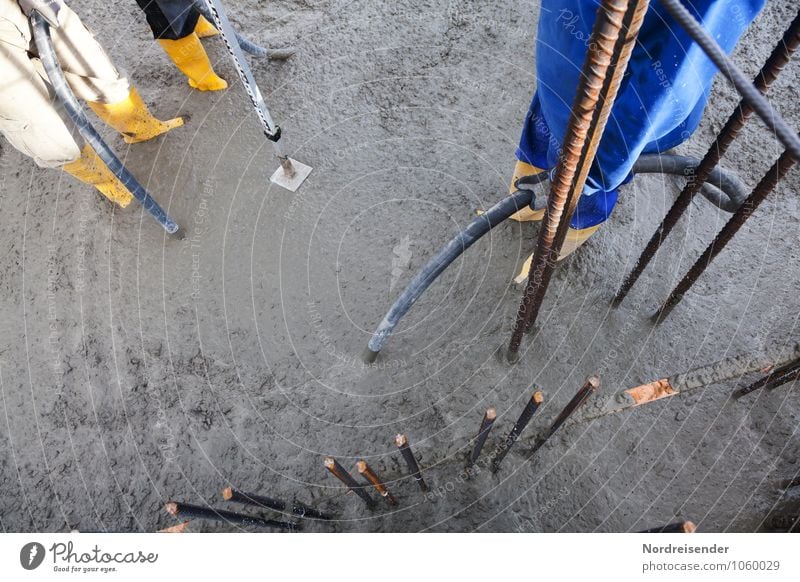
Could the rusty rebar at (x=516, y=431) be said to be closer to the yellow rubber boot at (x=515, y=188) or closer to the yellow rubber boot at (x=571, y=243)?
the yellow rubber boot at (x=571, y=243)

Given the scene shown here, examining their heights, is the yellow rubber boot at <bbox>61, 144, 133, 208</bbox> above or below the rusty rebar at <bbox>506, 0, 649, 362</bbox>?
below

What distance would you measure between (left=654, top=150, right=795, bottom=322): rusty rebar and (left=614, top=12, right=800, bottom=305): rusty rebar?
12 centimetres

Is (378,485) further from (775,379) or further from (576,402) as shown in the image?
(775,379)

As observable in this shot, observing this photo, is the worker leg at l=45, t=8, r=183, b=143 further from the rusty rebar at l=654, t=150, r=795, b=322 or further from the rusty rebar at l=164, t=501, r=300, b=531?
the rusty rebar at l=654, t=150, r=795, b=322

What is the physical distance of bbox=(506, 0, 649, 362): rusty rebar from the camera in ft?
2.75

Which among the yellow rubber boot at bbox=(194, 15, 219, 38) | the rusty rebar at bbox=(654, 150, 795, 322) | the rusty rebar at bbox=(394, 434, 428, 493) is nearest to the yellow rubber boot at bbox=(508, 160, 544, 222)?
the rusty rebar at bbox=(654, 150, 795, 322)

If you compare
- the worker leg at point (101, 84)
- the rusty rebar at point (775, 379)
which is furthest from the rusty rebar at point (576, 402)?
the worker leg at point (101, 84)

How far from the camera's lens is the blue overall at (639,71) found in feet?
3.90

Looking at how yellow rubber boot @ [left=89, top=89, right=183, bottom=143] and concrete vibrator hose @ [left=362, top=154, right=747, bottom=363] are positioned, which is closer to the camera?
concrete vibrator hose @ [left=362, top=154, right=747, bottom=363]

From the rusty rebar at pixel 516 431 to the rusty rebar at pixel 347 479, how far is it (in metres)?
0.40

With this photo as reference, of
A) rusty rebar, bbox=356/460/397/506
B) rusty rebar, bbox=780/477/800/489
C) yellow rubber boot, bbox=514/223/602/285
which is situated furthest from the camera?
yellow rubber boot, bbox=514/223/602/285

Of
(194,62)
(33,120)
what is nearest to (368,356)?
(33,120)

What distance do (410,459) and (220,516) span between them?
0.53 metres

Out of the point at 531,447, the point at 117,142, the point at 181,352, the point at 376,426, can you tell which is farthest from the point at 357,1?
the point at 531,447
